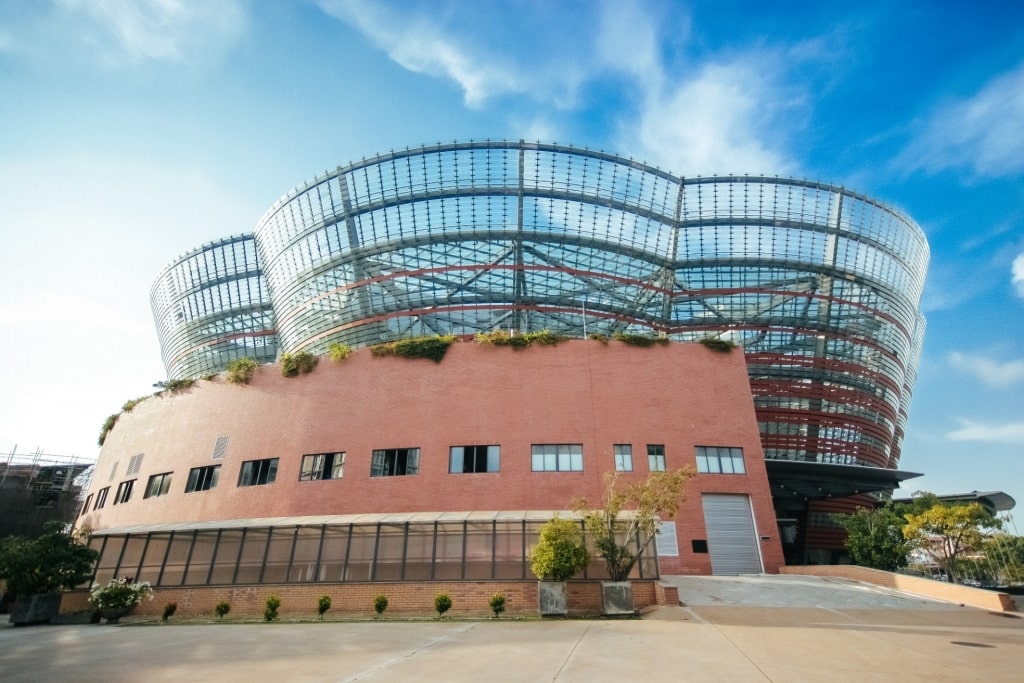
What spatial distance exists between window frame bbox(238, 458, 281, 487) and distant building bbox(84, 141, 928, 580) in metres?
0.12

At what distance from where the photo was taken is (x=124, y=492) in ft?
121

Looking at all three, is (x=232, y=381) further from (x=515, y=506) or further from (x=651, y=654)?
(x=651, y=654)

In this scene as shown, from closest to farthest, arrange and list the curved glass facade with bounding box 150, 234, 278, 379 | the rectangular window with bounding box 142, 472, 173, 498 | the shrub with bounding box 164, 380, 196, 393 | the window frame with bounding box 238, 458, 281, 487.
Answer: the window frame with bounding box 238, 458, 281, 487
the rectangular window with bounding box 142, 472, 173, 498
the shrub with bounding box 164, 380, 196, 393
the curved glass facade with bounding box 150, 234, 278, 379

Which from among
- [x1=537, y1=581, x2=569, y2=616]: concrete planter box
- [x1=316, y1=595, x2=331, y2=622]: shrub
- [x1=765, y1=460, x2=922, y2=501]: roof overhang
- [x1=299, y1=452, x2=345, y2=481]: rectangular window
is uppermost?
[x1=765, y1=460, x2=922, y2=501]: roof overhang

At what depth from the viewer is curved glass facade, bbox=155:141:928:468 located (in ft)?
142

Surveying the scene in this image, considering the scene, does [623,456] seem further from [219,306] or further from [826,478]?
[219,306]

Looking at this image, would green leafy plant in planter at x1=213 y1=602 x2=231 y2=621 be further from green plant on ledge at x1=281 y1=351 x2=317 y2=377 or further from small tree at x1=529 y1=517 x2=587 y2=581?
green plant on ledge at x1=281 y1=351 x2=317 y2=377

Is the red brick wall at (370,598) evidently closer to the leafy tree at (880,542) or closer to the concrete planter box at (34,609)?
the concrete planter box at (34,609)

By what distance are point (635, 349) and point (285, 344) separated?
1467 inches

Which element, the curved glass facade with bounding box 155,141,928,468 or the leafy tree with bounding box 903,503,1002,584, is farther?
the curved glass facade with bounding box 155,141,928,468

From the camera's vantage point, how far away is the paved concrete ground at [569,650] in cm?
852

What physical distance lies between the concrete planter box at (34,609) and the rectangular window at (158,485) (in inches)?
500

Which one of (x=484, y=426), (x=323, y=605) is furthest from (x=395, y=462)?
(x=323, y=605)

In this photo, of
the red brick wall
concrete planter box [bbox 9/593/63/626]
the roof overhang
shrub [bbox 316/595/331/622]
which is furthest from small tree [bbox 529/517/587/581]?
the roof overhang
